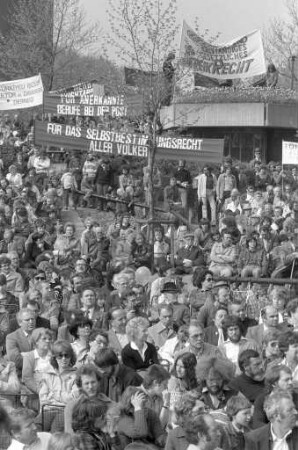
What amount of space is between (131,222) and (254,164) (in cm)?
830

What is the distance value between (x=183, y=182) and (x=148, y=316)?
12.2 m

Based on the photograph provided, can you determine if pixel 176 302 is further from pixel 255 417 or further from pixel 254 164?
pixel 254 164

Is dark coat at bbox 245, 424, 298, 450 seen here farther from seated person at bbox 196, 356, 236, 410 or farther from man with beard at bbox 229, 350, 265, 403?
man with beard at bbox 229, 350, 265, 403

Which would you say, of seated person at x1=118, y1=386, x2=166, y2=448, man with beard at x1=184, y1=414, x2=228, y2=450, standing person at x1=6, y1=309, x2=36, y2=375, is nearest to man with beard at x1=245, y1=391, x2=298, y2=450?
man with beard at x1=184, y1=414, x2=228, y2=450

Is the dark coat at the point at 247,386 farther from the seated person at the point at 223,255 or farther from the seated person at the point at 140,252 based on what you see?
the seated person at the point at 140,252

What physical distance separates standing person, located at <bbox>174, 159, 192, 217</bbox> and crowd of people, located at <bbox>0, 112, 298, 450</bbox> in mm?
38

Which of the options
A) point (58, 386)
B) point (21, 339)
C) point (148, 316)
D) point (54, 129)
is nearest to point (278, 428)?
point (58, 386)

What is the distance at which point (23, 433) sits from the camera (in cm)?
928

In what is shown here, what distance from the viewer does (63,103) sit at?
25406 millimetres

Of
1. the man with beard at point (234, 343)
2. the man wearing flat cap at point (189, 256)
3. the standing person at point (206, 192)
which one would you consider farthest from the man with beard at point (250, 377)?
the standing person at point (206, 192)

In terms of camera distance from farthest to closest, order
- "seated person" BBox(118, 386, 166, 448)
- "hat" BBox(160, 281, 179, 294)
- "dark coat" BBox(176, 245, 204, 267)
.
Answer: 1. "dark coat" BBox(176, 245, 204, 267)
2. "hat" BBox(160, 281, 179, 294)
3. "seated person" BBox(118, 386, 166, 448)

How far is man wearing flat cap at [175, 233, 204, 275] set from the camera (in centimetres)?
2111

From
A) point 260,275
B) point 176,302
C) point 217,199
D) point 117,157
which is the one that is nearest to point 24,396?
point 176,302

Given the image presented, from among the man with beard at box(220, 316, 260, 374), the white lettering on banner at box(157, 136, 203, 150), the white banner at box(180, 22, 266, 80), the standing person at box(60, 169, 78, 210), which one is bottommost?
the man with beard at box(220, 316, 260, 374)
